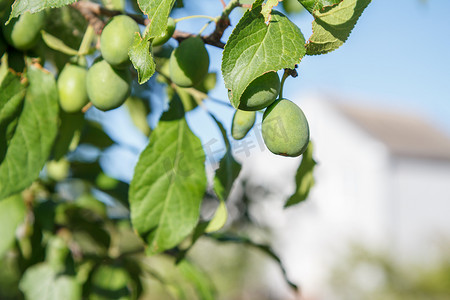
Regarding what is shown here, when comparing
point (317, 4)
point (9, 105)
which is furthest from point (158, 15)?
point (9, 105)

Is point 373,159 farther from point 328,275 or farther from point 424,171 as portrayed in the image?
point 328,275

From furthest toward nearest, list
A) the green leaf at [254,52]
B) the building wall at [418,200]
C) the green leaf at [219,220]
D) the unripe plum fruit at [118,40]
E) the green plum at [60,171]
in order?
the building wall at [418,200] → the green plum at [60,171] → the green leaf at [219,220] → the unripe plum fruit at [118,40] → the green leaf at [254,52]

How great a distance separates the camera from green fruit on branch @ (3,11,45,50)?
2.14ft

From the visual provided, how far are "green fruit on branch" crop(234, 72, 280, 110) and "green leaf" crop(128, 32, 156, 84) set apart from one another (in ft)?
0.32

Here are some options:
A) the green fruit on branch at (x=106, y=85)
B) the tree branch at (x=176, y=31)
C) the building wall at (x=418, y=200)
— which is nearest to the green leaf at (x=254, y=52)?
the tree branch at (x=176, y=31)

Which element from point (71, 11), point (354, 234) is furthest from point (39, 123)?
point (354, 234)

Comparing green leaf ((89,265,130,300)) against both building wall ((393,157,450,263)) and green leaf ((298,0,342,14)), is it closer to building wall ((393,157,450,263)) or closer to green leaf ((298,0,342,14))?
green leaf ((298,0,342,14))

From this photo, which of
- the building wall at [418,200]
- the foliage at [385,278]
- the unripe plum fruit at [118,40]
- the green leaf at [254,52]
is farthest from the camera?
the building wall at [418,200]

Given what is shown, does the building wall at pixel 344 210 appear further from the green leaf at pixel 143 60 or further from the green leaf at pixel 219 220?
the green leaf at pixel 143 60

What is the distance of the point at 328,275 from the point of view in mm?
9773

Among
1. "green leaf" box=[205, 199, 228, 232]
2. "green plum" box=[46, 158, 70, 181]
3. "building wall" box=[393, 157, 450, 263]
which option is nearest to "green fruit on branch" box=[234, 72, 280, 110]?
"green leaf" box=[205, 199, 228, 232]

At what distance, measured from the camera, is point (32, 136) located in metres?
0.70

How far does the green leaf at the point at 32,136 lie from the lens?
2.22 ft

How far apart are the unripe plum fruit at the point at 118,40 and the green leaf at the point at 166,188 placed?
17cm
